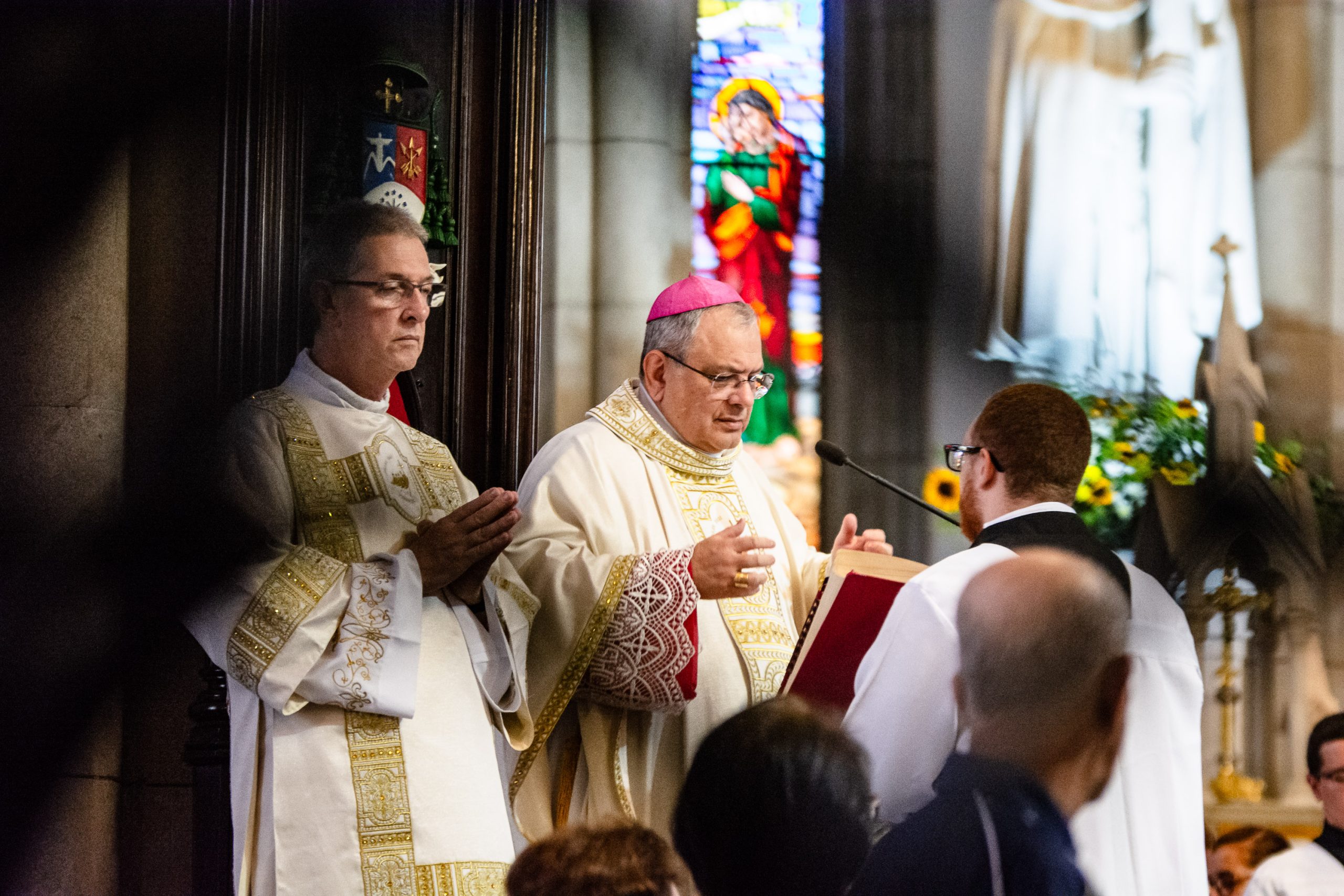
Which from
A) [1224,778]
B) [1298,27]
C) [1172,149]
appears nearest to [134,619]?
[1224,778]

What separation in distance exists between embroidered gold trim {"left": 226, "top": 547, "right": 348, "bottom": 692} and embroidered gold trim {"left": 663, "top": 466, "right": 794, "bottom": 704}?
1142mm

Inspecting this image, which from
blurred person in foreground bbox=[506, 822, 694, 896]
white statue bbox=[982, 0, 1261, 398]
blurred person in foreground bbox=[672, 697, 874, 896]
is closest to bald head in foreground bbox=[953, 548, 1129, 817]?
blurred person in foreground bbox=[672, 697, 874, 896]

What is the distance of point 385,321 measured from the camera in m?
3.39

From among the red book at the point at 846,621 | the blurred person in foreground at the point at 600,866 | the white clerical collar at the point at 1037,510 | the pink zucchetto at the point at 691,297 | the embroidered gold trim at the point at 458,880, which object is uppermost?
the pink zucchetto at the point at 691,297

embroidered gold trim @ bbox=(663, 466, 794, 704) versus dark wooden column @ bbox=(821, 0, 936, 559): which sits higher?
dark wooden column @ bbox=(821, 0, 936, 559)

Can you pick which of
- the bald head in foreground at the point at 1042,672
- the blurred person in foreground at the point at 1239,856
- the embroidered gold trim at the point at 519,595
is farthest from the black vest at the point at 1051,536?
the blurred person in foreground at the point at 1239,856

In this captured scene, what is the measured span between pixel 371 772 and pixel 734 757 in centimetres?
143

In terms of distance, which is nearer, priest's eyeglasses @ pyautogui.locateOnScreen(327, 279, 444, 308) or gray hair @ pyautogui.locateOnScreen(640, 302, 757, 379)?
priest's eyeglasses @ pyautogui.locateOnScreen(327, 279, 444, 308)

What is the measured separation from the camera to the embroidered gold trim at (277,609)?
3018mm

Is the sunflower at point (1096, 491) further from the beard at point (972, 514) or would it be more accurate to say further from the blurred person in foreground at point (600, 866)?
the blurred person in foreground at point (600, 866)

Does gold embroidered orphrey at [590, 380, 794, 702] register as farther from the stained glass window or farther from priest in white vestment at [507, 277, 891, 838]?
the stained glass window

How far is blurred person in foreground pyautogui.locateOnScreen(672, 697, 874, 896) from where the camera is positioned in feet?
6.09

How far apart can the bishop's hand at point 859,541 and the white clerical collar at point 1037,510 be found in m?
0.79

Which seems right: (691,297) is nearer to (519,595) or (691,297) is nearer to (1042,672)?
(519,595)
